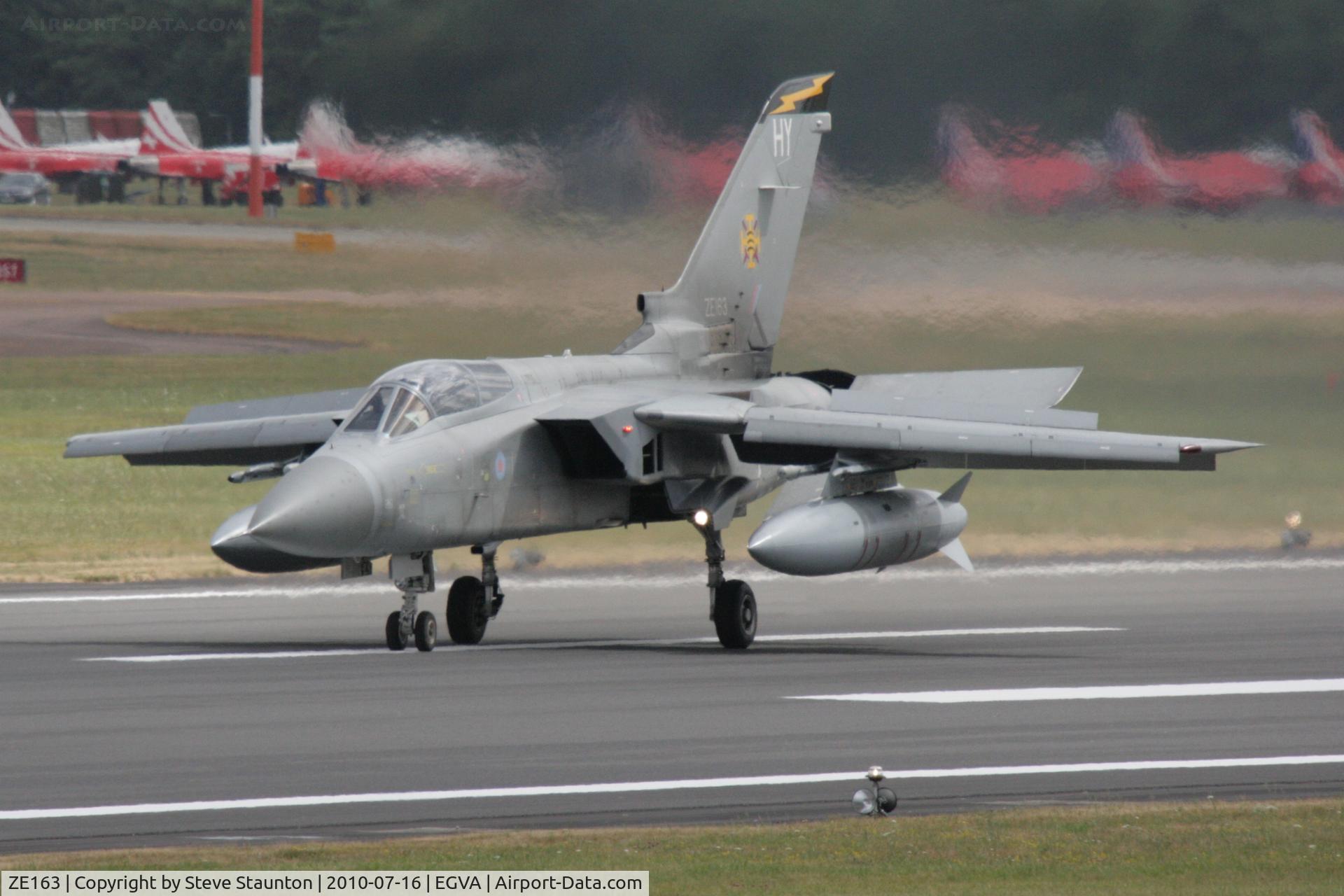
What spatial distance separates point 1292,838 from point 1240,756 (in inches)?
110

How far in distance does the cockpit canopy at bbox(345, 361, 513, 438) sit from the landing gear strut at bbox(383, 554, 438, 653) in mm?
1110

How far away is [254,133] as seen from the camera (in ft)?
114

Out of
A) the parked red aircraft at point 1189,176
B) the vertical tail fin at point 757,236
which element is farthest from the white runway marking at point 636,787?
the parked red aircraft at point 1189,176

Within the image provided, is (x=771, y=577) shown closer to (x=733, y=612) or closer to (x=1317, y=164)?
(x=733, y=612)

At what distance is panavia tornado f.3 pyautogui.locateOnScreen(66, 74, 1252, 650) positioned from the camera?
61.7 feet

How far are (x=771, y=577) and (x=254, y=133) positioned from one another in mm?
11690

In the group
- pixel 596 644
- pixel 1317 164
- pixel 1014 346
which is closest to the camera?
pixel 596 644

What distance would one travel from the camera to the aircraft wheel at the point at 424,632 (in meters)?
19.5

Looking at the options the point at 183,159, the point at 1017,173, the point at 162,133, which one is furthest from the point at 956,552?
the point at 162,133

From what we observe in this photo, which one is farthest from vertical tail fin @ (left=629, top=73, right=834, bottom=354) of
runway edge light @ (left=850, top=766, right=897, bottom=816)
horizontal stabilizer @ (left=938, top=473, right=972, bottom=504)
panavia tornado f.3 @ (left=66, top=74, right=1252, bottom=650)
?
runway edge light @ (left=850, top=766, right=897, bottom=816)

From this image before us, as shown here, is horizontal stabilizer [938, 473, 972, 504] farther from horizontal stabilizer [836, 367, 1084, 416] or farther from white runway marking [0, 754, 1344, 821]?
white runway marking [0, 754, 1344, 821]

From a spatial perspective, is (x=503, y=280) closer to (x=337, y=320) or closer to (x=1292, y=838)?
(x=337, y=320)

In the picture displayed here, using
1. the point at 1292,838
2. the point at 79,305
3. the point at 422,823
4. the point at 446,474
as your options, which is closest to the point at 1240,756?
the point at 1292,838

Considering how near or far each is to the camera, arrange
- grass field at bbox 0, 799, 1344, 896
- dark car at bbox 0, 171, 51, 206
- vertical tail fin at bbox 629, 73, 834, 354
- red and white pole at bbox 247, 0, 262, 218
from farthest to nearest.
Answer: dark car at bbox 0, 171, 51, 206
red and white pole at bbox 247, 0, 262, 218
vertical tail fin at bbox 629, 73, 834, 354
grass field at bbox 0, 799, 1344, 896
